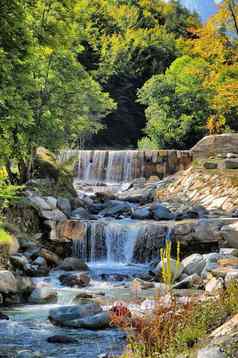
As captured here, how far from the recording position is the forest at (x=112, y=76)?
850 cm

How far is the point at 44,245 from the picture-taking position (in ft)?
45.0

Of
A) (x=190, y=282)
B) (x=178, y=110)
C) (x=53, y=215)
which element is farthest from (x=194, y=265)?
(x=178, y=110)

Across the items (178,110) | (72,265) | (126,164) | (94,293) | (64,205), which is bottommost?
(94,293)

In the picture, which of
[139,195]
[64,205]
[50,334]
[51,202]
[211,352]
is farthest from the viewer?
[139,195]

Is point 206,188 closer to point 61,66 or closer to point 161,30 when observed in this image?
point 61,66

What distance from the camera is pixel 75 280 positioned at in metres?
11.1

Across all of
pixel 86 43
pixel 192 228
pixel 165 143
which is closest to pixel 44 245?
pixel 192 228

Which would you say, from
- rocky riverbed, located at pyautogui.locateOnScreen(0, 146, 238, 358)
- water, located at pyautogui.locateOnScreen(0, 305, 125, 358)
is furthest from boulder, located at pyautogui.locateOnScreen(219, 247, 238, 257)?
water, located at pyautogui.locateOnScreen(0, 305, 125, 358)

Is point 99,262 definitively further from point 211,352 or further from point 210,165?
point 211,352

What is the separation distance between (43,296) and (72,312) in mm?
1430

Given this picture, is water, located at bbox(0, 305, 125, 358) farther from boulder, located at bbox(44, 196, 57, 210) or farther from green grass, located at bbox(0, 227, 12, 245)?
boulder, located at bbox(44, 196, 57, 210)

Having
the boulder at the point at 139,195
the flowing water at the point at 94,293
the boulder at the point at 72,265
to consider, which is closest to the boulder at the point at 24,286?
the flowing water at the point at 94,293

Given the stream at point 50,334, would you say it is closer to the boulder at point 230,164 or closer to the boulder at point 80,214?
the boulder at point 80,214

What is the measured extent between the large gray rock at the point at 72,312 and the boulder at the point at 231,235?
5999 millimetres
